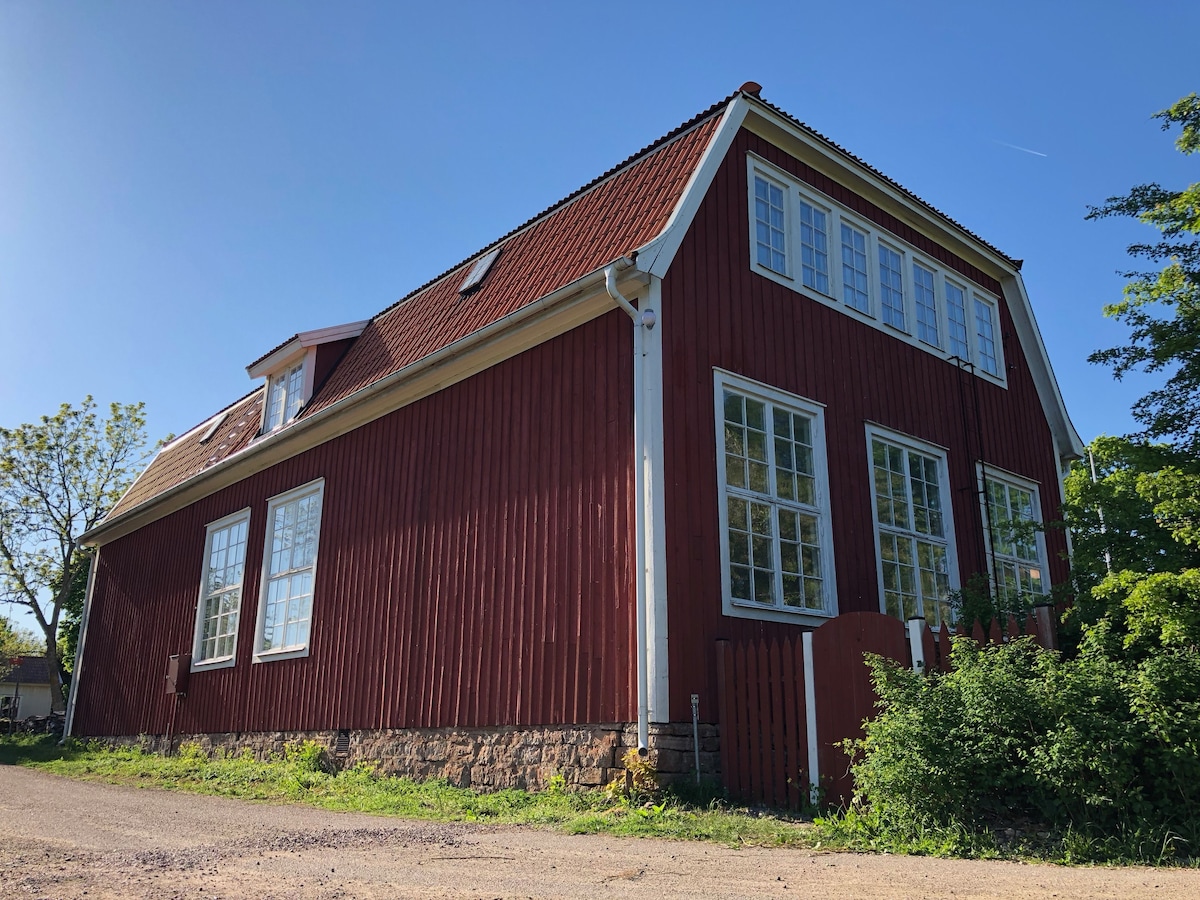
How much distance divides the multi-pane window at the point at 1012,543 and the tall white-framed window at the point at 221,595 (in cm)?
1037

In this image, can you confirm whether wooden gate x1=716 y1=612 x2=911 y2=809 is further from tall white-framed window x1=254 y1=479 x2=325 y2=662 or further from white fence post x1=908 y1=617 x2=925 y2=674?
tall white-framed window x1=254 y1=479 x2=325 y2=662

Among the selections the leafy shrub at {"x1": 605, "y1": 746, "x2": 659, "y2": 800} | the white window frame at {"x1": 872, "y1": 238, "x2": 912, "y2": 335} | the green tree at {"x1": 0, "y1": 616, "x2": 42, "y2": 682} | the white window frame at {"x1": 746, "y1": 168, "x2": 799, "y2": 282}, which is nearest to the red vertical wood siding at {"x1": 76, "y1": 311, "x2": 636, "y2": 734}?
the leafy shrub at {"x1": 605, "y1": 746, "x2": 659, "y2": 800}

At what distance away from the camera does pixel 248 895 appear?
4680mm

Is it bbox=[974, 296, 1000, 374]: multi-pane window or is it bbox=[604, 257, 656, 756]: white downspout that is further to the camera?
bbox=[974, 296, 1000, 374]: multi-pane window

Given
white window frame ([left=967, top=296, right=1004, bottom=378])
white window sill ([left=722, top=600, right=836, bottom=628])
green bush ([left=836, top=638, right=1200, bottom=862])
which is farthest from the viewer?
white window frame ([left=967, top=296, right=1004, bottom=378])

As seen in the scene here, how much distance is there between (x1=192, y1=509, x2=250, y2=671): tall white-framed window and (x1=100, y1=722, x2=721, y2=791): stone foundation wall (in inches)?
116

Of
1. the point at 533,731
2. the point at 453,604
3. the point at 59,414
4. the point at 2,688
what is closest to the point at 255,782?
the point at 453,604

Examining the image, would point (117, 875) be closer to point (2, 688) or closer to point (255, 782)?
point (255, 782)

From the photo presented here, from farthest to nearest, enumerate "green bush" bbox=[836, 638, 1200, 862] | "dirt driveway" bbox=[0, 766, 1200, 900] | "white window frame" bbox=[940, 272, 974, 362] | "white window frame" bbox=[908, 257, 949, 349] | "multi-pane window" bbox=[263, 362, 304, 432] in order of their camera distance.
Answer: "multi-pane window" bbox=[263, 362, 304, 432] → "white window frame" bbox=[940, 272, 974, 362] → "white window frame" bbox=[908, 257, 949, 349] → "green bush" bbox=[836, 638, 1200, 862] → "dirt driveway" bbox=[0, 766, 1200, 900]

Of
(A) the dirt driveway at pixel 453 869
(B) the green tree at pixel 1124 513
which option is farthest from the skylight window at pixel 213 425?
(B) the green tree at pixel 1124 513

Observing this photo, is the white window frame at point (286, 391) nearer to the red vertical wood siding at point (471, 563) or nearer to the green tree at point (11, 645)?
the red vertical wood siding at point (471, 563)

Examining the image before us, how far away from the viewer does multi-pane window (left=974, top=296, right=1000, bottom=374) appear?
13.6 m

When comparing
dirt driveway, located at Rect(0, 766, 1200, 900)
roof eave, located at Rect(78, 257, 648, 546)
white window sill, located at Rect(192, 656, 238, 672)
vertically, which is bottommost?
dirt driveway, located at Rect(0, 766, 1200, 900)

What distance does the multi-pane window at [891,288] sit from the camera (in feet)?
40.1
